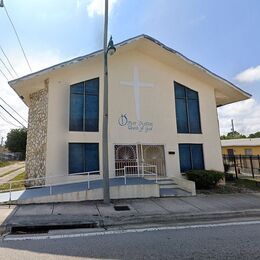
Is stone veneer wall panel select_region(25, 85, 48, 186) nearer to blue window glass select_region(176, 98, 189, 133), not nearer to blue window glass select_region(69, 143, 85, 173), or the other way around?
blue window glass select_region(69, 143, 85, 173)

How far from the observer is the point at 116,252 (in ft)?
16.2

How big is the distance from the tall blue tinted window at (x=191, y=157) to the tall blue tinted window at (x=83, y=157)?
5.35 meters

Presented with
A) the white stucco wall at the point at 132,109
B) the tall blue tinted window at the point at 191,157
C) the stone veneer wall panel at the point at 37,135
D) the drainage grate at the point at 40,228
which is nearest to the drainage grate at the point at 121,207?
the drainage grate at the point at 40,228

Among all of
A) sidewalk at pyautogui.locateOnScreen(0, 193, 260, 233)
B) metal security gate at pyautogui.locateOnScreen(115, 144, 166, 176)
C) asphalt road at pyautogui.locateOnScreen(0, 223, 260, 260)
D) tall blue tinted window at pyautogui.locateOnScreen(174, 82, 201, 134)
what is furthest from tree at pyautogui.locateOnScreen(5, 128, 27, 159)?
asphalt road at pyautogui.locateOnScreen(0, 223, 260, 260)

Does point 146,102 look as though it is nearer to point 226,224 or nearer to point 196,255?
point 226,224

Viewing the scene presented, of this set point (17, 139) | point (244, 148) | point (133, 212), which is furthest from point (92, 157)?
point (17, 139)

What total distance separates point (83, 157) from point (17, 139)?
149ft

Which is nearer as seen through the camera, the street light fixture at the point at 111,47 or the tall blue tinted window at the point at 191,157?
the street light fixture at the point at 111,47

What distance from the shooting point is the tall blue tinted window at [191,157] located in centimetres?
1530

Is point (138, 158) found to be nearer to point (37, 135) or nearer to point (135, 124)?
point (135, 124)

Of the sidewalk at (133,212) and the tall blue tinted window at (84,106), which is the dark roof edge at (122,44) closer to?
the tall blue tinted window at (84,106)

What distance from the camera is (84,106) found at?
1393cm

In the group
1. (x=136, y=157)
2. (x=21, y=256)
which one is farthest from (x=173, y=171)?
(x=21, y=256)

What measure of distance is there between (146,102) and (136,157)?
342 centimetres
